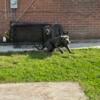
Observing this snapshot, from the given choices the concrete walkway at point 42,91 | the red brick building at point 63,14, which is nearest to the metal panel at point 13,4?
the red brick building at point 63,14

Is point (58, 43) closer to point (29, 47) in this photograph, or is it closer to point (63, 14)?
point (29, 47)

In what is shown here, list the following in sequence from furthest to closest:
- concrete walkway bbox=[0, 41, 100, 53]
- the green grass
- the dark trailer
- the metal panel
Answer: the metal panel < the dark trailer < concrete walkway bbox=[0, 41, 100, 53] < the green grass

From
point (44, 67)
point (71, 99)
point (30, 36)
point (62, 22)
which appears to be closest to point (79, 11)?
point (62, 22)

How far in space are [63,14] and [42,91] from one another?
484 centimetres

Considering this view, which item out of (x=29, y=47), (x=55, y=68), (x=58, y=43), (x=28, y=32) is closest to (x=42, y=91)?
(x=55, y=68)

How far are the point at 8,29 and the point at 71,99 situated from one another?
16.9 feet

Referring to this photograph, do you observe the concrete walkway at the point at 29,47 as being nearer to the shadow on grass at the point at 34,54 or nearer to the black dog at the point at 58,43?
the shadow on grass at the point at 34,54

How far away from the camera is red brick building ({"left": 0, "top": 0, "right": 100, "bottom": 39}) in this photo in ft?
38.8

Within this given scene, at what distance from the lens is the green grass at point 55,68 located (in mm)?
8219

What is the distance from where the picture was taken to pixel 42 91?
7.55m

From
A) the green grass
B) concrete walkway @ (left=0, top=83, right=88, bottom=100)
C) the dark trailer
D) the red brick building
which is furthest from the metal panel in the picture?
concrete walkway @ (left=0, top=83, right=88, bottom=100)

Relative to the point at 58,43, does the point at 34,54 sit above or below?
below

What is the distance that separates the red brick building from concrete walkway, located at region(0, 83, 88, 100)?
4.23 metres

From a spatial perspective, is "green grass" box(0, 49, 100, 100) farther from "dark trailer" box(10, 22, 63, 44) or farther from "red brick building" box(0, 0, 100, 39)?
"red brick building" box(0, 0, 100, 39)
